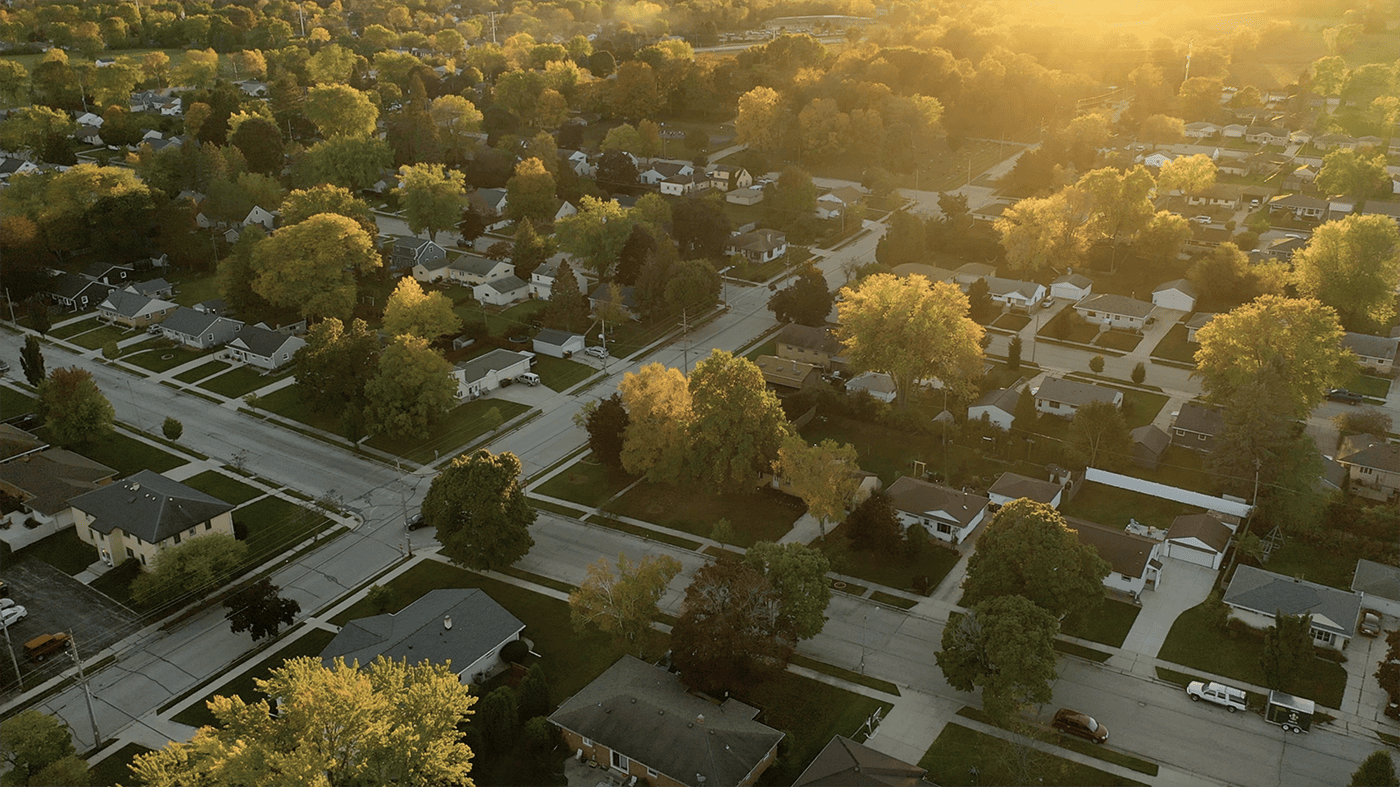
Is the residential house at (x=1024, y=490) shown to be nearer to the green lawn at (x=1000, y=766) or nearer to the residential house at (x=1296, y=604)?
the residential house at (x=1296, y=604)

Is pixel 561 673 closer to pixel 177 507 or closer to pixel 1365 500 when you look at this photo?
pixel 177 507

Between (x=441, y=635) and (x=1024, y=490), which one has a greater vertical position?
(x=441, y=635)

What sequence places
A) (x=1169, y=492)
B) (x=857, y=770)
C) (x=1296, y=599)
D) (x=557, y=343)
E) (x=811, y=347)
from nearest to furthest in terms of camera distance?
(x=857, y=770) → (x=1296, y=599) → (x=1169, y=492) → (x=811, y=347) → (x=557, y=343)

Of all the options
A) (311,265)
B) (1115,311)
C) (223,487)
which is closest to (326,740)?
(223,487)

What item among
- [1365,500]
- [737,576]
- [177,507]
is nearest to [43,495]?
[177,507]

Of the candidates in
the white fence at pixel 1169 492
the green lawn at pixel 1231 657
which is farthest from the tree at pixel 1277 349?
the green lawn at pixel 1231 657

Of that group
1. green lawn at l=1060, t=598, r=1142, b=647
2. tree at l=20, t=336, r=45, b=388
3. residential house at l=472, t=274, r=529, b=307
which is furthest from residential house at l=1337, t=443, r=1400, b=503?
tree at l=20, t=336, r=45, b=388

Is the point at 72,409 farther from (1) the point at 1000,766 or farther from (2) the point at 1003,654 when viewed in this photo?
(1) the point at 1000,766
